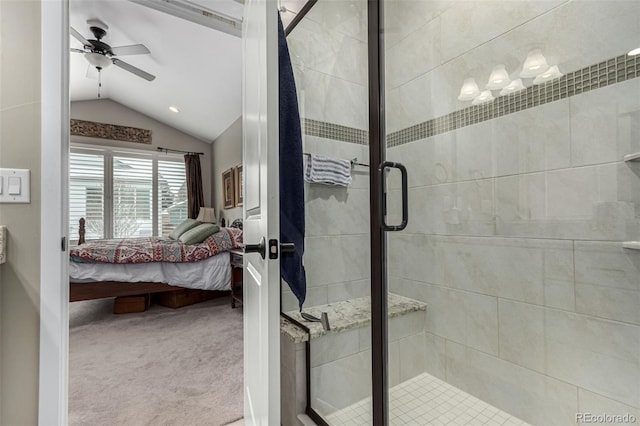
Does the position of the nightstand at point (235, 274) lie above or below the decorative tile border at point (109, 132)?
below

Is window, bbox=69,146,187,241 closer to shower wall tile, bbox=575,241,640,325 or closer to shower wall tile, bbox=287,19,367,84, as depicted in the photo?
shower wall tile, bbox=287,19,367,84

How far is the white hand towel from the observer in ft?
5.46

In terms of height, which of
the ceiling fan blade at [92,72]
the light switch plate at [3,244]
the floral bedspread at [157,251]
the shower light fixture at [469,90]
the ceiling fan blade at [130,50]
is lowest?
the floral bedspread at [157,251]

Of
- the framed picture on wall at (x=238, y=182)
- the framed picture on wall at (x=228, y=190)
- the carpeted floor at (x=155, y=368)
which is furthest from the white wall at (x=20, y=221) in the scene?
the framed picture on wall at (x=228, y=190)

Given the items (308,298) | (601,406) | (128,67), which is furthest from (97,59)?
(601,406)

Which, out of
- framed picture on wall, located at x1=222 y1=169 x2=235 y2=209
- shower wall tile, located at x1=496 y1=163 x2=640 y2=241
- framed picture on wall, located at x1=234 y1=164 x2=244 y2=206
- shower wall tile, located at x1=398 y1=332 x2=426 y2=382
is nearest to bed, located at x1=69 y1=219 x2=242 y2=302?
framed picture on wall, located at x1=234 y1=164 x2=244 y2=206

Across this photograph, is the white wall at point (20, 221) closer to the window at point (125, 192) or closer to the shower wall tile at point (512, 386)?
the shower wall tile at point (512, 386)

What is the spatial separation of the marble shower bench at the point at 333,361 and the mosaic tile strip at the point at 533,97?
900mm

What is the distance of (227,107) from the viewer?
468 centimetres

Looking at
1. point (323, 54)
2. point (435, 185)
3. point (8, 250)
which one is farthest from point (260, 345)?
point (323, 54)

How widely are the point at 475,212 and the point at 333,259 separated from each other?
0.81 metres

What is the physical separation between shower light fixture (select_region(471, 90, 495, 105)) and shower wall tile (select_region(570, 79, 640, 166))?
1.17 ft

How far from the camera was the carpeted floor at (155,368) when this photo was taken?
1534mm

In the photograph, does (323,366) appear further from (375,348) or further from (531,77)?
(531,77)
